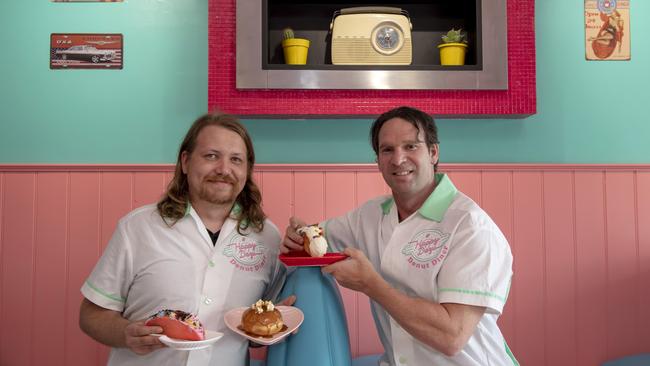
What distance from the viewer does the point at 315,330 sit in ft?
5.00

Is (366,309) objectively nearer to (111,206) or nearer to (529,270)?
(529,270)

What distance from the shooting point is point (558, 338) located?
8.00ft

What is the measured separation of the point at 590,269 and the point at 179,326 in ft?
6.55

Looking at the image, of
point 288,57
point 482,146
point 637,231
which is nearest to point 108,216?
point 288,57

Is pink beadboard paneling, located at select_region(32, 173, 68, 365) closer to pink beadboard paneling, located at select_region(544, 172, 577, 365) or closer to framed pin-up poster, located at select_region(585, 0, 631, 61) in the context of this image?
pink beadboard paneling, located at select_region(544, 172, 577, 365)

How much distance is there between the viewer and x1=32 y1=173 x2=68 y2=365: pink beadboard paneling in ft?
7.81

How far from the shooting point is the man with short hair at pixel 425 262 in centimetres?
145

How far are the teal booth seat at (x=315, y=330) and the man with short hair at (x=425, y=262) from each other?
9 cm

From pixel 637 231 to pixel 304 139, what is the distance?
1.68 m

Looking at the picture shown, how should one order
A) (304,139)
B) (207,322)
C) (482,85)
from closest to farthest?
(207,322) → (482,85) → (304,139)

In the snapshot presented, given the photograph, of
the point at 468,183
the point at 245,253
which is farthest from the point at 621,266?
the point at 245,253

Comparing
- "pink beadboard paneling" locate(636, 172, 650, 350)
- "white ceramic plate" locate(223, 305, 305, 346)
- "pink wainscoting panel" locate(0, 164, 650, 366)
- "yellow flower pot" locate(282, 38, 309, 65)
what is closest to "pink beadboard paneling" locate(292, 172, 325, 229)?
"pink wainscoting panel" locate(0, 164, 650, 366)

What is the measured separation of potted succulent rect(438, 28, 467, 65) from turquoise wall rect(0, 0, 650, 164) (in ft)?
0.97

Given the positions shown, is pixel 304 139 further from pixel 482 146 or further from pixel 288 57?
pixel 482 146
